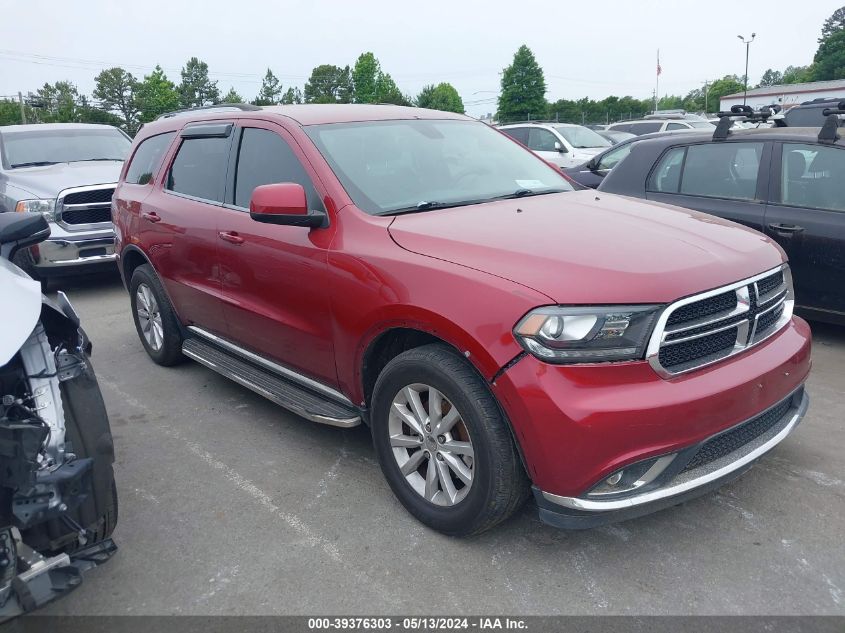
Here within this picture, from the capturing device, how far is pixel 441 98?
278 feet

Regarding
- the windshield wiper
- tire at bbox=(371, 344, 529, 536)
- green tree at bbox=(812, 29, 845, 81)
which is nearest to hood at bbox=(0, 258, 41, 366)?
tire at bbox=(371, 344, 529, 536)

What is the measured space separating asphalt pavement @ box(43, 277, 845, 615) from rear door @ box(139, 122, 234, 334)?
1011mm

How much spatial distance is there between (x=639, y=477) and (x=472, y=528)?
0.72m

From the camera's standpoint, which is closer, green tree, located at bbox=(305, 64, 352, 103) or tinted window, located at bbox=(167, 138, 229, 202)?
tinted window, located at bbox=(167, 138, 229, 202)

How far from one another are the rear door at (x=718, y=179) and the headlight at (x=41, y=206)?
6.30 m

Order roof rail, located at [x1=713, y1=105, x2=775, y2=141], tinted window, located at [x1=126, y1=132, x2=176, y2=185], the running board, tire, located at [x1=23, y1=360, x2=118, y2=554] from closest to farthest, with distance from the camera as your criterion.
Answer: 1. tire, located at [x1=23, y1=360, x2=118, y2=554]
2. the running board
3. tinted window, located at [x1=126, y1=132, x2=176, y2=185]
4. roof rail, located at [x1=713, y1=105, x2=775, y2=141]

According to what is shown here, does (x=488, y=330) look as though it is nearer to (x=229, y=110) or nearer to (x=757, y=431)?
(x=757, y=431)

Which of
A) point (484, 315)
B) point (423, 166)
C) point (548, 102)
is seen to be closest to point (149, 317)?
point (423, 166)

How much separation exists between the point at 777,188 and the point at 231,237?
157 inches

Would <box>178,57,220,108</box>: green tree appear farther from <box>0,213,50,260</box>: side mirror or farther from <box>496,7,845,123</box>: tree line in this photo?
<box>0,213,50,260</box>: side mirror

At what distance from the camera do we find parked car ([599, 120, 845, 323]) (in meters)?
4.98

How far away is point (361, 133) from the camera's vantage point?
12.8 feet

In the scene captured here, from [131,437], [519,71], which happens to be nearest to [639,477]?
[131,437]

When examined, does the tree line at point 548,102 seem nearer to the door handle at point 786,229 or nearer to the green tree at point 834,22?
the green tree at point 834,22
